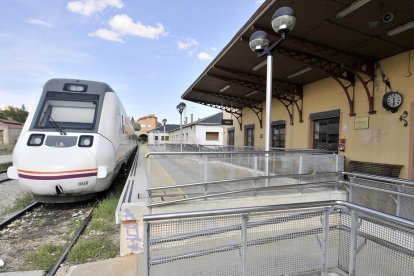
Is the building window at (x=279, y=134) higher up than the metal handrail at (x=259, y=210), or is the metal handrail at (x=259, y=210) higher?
the building window at (x=279, y=134)

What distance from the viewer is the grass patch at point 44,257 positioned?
12.8 feet

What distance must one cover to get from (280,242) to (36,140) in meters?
5.43

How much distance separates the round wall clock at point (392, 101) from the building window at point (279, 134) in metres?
6.75

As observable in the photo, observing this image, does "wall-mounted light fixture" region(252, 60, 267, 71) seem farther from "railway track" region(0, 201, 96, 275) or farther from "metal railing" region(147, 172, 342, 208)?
"railway track" region(0, 201, 96, 275)

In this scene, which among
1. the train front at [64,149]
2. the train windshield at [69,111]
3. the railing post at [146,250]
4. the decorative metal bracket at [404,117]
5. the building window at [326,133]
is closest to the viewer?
the railing post at [146,250]

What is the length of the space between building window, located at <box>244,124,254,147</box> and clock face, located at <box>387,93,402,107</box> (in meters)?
11.9

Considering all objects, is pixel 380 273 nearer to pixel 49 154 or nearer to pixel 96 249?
pixel 96 249

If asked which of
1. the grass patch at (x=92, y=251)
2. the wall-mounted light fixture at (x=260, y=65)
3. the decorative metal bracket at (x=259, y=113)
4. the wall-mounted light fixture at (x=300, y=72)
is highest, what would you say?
the wall-mounted light fixture at (x=260, y=65)

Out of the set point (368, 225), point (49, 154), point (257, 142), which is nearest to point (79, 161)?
point (49, 154)

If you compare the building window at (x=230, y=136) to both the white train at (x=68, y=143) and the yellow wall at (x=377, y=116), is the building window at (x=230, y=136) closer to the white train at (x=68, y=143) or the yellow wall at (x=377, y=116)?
the yellow wall at (x=377, y=116)

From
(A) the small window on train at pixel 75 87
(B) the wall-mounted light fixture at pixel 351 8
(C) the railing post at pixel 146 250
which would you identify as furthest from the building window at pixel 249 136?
(C) the railing post at pixel 146 250

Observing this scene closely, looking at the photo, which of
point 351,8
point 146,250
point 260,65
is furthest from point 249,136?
point 146,250

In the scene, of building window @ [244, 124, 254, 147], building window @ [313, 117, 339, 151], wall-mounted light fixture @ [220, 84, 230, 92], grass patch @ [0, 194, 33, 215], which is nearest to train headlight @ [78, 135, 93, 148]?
grass patch @ [0, 194, 33, 215]

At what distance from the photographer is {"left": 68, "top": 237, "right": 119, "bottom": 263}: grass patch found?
4.07m
